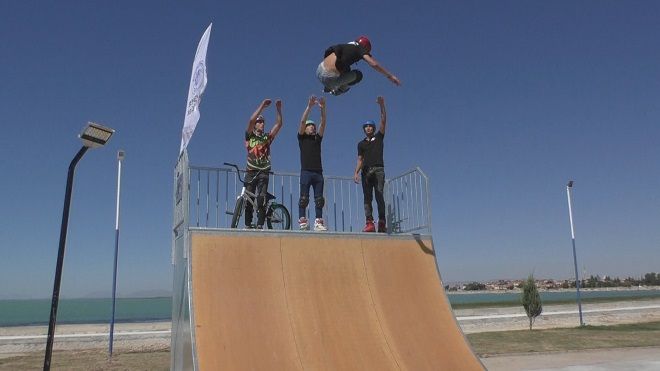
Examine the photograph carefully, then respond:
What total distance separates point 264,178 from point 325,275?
84.5 inches

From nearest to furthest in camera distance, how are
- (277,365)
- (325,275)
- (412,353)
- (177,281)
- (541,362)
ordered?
(277,365) < (412,353) < (325,275) < (177,281) < (541,362)

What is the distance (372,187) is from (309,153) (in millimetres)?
1345

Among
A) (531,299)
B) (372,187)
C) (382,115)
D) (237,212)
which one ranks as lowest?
(531,299)

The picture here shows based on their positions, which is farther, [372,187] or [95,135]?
[372,187]


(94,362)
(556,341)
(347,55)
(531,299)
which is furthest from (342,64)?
(531,299)

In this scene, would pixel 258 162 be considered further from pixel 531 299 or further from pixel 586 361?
pixel 531 299

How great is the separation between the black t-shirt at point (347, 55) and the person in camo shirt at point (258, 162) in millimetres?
2596

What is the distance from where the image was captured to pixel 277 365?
19.4ft

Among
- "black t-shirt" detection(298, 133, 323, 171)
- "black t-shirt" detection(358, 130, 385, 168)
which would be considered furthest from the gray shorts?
"black t-shirt" detection(358, 130, 385, 168)

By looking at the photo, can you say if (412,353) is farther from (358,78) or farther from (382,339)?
(358,78)

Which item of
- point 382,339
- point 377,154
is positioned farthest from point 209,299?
point 377,154

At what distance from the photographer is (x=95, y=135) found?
7199 millimetres

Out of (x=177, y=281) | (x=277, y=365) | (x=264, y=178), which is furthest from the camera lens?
(x=264, y=178)

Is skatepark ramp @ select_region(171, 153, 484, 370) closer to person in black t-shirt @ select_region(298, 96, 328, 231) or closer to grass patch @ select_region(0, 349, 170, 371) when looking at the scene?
person in black t-shirt @ select_region(298, 96, 328, 231)
